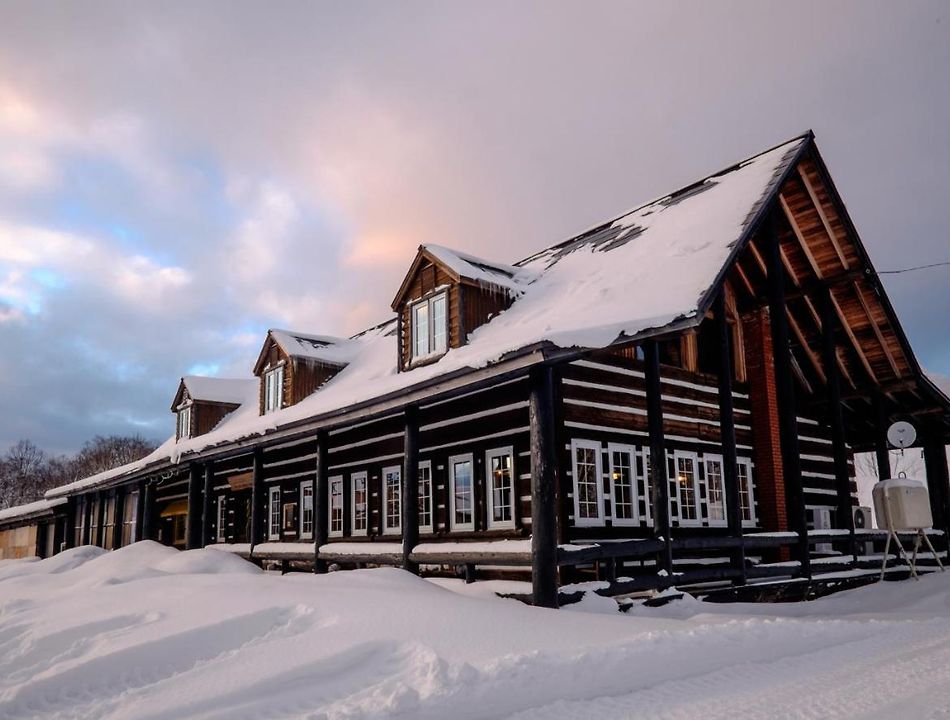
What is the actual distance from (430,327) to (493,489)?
12.8ft

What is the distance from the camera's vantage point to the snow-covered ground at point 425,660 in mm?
6180

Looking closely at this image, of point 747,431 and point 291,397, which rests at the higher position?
point 291,397

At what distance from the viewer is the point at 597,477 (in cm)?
1519

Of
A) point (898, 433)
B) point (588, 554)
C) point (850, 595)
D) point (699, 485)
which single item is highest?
point (898, 433)

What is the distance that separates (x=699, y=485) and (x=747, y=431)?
236 centimetres

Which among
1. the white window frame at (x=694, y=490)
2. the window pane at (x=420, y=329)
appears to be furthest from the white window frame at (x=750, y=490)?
the window pane at (x=420, y=329)

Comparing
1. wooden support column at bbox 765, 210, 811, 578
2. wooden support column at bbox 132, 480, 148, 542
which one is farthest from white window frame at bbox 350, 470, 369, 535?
wooden support column at bbox 765, 210, 811, 578

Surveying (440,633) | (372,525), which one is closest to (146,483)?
(372,525)

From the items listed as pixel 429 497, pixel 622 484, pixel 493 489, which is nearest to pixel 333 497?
pixel 429 497

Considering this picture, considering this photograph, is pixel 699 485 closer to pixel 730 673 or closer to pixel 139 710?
pixel 730 673

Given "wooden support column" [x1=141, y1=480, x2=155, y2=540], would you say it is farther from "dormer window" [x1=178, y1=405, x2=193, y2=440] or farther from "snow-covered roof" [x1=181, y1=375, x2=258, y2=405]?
"snow-covered roof" [x1=181, y1=375, x2=258, y2=405]

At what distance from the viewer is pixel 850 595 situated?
14.7m

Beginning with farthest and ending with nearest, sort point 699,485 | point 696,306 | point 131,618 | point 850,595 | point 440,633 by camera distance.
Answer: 1. point 699,485
2. point 850,595
3. point 696,306
4. point 131,618
5. point 440,633

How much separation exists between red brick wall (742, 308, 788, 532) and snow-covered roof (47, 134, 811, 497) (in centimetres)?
388
